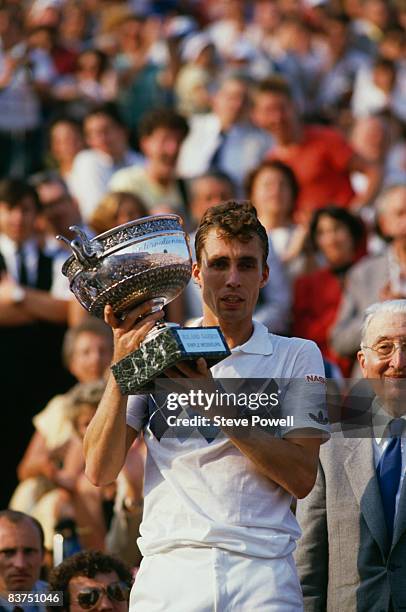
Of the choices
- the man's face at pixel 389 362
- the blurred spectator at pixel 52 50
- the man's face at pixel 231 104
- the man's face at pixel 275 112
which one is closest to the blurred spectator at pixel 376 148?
the man's face at pixel 275 112

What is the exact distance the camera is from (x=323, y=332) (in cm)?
872

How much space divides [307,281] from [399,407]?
450 centimetres

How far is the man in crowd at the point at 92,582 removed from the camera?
5.07 metres

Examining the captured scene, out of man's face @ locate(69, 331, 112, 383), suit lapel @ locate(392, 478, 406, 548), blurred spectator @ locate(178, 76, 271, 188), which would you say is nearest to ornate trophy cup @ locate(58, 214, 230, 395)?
suit lapel @ locate(392, 478, 406, 548)

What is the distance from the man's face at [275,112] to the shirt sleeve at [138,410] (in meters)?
6.73

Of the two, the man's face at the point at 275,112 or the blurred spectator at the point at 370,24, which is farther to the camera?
the blurred spectator at the point at 370,24

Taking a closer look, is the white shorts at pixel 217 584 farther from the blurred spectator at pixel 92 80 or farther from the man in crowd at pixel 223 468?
the blurred spectator at pixel 92 80

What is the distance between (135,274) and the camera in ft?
13.4

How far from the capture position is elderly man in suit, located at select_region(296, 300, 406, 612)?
4.37 meters

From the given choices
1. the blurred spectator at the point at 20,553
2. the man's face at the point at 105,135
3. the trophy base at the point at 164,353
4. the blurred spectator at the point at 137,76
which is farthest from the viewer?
the blurred spectator at the point at 137,76

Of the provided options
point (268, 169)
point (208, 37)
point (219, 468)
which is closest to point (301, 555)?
point (219, 468)

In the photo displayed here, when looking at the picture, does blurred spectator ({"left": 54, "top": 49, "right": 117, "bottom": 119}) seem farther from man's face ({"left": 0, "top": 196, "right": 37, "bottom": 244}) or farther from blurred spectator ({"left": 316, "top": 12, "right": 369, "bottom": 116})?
man's face ({"left": 0, "top": 196, "right": 37, "bottom": 244})

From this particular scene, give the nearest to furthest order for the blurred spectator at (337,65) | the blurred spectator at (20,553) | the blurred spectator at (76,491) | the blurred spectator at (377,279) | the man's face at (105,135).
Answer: the blurred spectator at (20,553)
the blurred spectator at (76,491)
the blurred spectator at (377,279)
the man's face at (105,135)
the blurred spectator at (337,65)

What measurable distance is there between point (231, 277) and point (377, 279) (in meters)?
4.19
